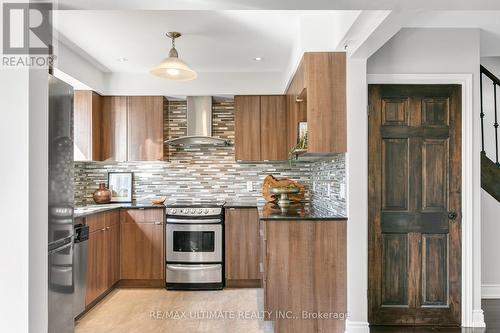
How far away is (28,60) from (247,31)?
2.32 metres

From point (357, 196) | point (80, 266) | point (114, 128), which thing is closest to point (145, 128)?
point (114, 128)

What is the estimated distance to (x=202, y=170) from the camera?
17.3ft

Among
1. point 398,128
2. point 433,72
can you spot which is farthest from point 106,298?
point 433,72

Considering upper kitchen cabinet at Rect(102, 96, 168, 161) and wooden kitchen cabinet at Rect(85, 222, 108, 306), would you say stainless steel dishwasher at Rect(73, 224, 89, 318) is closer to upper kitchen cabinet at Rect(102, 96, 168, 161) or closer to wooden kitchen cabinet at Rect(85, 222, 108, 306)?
wooden kitchen cabinet at Rect(85, 222, 108, 306)

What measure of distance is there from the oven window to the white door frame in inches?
101

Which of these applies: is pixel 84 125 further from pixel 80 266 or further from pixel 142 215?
pixel 80 266

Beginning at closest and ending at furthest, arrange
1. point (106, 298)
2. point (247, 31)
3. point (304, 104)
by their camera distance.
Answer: point (247, 31) → point (304, 104) → point (106, 298)

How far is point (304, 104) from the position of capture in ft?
12.6

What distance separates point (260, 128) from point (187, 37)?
5.39ft

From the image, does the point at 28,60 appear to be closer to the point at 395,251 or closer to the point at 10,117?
the point at 10,117

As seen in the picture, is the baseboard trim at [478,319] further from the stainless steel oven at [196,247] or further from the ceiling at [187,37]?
the ceiling at [187,37]

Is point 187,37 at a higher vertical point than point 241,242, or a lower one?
higher

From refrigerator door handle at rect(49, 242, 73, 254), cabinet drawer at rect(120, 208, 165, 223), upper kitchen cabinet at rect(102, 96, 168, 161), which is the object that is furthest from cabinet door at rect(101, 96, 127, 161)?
refrigerator door handle at rect(49, 242, 73, 254)

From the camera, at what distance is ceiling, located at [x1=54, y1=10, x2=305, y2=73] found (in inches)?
126
